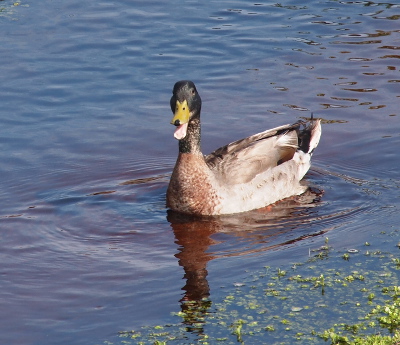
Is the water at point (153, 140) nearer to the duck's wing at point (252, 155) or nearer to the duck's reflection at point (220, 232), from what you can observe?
the duck's reflection at point (220, 232)

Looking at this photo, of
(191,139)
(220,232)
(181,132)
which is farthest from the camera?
(191,139)

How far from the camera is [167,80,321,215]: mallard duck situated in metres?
10.2

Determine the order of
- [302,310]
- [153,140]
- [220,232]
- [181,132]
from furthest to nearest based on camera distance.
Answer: [153,140]
[181,132]
[220,232]
[302,310]

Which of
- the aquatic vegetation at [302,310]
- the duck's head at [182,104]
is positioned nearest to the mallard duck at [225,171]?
the duck's head at [182,104]

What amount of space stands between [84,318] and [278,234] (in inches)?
107

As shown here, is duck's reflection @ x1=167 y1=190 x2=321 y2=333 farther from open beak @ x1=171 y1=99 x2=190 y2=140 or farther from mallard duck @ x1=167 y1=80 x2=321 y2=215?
open beak @ x1=171 y1=99 x2=190 y2=140

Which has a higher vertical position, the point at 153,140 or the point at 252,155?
the point at 252,155

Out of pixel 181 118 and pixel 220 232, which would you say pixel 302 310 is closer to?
pixel 220 232

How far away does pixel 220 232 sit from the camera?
9672mm

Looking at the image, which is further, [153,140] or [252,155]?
[153,140]

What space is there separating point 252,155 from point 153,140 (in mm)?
2222

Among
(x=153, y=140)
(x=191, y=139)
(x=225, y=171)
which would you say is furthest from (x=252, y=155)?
(x=153, y=140)

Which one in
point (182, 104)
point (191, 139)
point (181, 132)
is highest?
point (182, 104)

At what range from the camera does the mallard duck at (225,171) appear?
1016 cm
